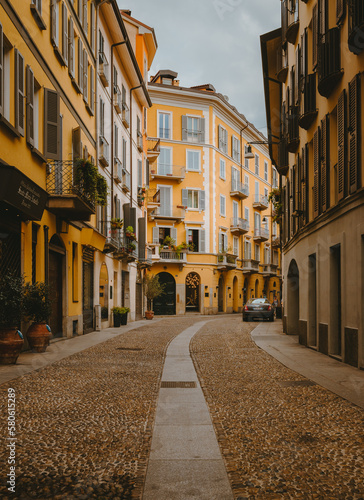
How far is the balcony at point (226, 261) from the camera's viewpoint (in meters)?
49.9

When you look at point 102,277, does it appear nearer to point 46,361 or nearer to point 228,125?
point 46,361

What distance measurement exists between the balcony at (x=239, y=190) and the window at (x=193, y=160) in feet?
17.8

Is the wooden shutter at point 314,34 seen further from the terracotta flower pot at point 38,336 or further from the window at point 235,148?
the window at point 235,148

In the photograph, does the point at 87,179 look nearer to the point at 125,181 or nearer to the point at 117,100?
the point at 117,100

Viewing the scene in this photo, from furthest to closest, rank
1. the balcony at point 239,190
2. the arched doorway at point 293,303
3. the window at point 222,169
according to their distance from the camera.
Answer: the balcony at point 239,190 → the window at point 222,169 → the arched doorway at point 293,303

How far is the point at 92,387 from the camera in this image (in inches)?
332

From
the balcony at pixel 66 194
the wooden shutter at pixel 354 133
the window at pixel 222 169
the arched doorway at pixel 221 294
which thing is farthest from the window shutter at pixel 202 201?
the wooden shutter at pixel 354 133

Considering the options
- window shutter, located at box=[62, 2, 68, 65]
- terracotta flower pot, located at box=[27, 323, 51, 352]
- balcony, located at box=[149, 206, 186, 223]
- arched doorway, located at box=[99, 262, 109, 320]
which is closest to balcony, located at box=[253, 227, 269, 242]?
balcony, located at box=[149, 206, 186, 223]

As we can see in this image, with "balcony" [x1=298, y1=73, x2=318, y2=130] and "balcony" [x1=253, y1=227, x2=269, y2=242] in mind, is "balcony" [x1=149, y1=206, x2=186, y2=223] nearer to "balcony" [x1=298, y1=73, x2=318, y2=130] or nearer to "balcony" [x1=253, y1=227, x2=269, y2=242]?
"balcony" [x1=253, y1=227, x2=269, y2=242]

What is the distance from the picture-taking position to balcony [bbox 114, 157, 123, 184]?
27.0 metres

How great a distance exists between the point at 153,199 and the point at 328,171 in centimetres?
3153

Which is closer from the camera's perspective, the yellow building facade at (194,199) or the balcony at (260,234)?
the yellow building facade at (194,199)

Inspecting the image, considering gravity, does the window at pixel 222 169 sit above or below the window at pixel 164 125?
below

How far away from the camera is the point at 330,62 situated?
12.5 metres
